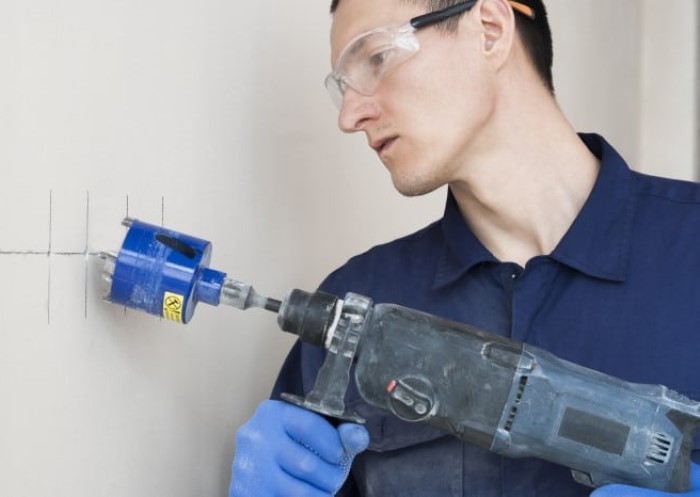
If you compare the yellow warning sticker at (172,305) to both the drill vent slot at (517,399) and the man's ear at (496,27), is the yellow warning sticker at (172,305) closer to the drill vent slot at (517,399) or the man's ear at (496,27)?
the drill vent slot at (517,399)

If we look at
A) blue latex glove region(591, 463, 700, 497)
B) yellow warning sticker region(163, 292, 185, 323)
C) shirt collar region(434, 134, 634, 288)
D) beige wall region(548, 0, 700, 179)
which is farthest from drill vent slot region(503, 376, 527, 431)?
beige wall region(548, 0, 700, 179)

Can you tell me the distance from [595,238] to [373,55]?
41cm

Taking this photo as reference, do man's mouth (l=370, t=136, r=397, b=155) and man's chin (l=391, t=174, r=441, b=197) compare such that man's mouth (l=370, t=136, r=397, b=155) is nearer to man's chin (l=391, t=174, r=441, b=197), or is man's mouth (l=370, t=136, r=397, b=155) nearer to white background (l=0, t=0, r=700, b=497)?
man's chin (l=391, t=174, r=441, b=197)

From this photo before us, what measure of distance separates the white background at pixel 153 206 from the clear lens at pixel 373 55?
150 millimetres

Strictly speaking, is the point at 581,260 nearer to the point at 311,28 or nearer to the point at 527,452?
the point at 527,452

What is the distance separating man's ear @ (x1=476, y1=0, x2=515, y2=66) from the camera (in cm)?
125

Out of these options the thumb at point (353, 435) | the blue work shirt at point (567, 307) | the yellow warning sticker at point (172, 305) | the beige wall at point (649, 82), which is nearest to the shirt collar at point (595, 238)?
the blue work shirt at point (567, 307)

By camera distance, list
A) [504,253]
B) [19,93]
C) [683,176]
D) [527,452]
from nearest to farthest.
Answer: [19,93] < [527,452] < [504,253] < [683,176]

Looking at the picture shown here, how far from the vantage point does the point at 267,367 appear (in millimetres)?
1402

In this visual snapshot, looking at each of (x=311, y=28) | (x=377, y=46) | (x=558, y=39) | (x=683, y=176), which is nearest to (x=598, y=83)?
(x=558, y=39)

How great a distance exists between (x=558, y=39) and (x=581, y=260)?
47.8 inches

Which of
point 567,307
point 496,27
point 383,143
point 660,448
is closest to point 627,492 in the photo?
point 660,448

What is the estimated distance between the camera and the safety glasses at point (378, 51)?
119cm

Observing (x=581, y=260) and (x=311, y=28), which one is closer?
(x=581, y=260)
